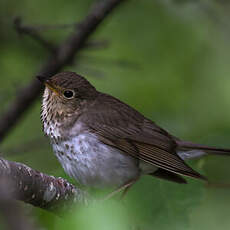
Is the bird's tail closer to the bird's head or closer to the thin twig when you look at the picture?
the bird's head

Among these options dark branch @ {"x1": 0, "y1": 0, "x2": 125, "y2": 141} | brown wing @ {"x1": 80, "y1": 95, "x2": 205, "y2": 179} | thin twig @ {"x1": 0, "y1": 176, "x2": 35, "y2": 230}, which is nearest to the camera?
thin twig @ {"x1": 0, "y1": 176, "x2": 35, "y2": 230}

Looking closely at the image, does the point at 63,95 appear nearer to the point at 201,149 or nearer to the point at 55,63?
the point at 55,63

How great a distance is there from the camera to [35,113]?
8.09 m

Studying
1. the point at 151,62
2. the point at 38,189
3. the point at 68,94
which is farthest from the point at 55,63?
the point at 38,189

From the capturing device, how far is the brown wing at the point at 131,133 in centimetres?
466

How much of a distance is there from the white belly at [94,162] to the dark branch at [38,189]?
0.74 m

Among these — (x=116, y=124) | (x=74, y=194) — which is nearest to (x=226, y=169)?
(x=116, y=124)

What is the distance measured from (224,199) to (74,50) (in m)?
2.39

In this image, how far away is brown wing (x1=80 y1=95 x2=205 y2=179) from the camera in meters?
4.66

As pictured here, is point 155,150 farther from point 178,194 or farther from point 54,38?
point 54,38

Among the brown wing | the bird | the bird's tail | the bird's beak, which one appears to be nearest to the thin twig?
the bird

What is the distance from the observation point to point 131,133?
16.4 ft

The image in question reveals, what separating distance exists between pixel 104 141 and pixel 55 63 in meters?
1.67

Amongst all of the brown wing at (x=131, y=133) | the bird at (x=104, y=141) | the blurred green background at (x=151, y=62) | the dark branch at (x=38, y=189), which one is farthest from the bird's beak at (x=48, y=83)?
the dark branch at (x=38, y=189)
